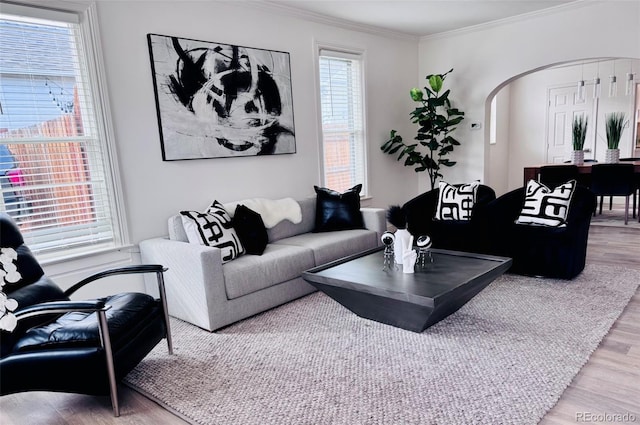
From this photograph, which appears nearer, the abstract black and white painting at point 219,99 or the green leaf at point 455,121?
the abstract black and white painting at point 219,99

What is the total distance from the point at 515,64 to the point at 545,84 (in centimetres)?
332

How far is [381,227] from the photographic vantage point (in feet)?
14.1

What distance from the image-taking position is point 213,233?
10.7 feet

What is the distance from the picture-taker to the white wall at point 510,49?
180 inches

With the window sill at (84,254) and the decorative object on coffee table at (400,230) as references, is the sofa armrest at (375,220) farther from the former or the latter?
the window sill at (84,254)

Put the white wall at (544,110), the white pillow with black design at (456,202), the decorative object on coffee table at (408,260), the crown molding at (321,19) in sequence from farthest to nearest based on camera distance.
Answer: the white wall at (544,110)
the white pillow with black design at (456,202)
the crown molding at (321,19)
the decorative object on coffee table at (408,260)

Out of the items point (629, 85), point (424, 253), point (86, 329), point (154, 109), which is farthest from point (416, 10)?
point (629, 85)

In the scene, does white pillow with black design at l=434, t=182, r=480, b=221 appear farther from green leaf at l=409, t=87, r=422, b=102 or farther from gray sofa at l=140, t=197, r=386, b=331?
green leaf at l=409, t=87, r=422, b=102

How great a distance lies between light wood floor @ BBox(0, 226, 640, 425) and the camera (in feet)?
6.41

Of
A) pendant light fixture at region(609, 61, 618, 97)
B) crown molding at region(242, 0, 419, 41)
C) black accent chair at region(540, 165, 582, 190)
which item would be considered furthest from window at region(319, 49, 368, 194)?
pendant light fixture at region(609, 61, 618, 97)

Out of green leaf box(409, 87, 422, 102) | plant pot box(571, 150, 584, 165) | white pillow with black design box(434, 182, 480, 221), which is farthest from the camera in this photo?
plant pot box(571, 150, 584, 165)

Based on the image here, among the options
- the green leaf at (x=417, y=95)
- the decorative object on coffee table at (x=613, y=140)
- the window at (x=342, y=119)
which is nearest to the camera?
the window at (x=342, y=119)

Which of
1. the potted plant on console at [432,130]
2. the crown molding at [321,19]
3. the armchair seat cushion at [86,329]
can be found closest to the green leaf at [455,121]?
the potted plant on console at [432,130]

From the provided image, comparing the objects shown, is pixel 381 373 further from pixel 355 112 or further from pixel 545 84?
pixel 545 84
